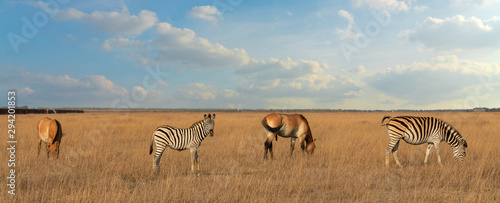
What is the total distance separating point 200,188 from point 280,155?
18.8ft

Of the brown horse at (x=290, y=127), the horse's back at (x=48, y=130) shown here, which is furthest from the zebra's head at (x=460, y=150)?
the horse's back at (x=48, y=130)

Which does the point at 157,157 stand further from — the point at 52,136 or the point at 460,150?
the point at 460,150

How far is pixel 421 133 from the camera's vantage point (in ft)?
34.5

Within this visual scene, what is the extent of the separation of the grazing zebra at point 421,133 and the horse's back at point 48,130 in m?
11.2

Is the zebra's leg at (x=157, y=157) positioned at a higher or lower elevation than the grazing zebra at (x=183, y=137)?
lower

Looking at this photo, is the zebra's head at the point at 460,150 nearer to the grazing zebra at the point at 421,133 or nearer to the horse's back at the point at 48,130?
the grazing zebra at the point at 421,133

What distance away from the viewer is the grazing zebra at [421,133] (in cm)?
1049

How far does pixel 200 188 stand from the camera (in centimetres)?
751

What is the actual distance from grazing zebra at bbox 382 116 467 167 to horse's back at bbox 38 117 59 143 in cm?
1118

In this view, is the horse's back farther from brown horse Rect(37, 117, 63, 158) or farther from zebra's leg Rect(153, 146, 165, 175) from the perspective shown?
zebra's leg Rect(153, 146, 165, 175)

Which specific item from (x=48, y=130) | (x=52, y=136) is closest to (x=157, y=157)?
(x=52, y=136)

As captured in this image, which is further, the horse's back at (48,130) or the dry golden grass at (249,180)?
the horse's back at (48,130)

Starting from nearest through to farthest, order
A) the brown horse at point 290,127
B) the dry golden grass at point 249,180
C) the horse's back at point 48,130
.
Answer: the dry golden grass at point 249,180
the horse's back at point 48,130
the brown horse at point 290,127

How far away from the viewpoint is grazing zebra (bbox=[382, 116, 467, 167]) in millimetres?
10492
